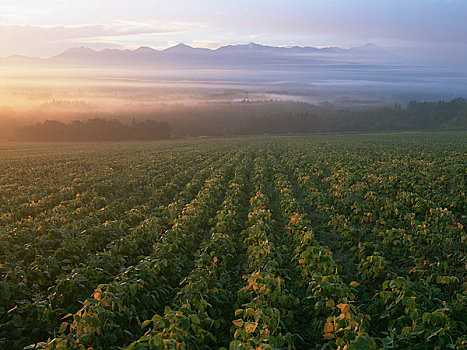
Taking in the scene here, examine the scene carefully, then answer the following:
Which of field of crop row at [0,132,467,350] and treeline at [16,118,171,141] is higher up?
treeline at [16,118,171,141]

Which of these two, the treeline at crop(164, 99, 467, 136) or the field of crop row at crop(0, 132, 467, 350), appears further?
the treeline at crop(164, 99, 467, 136)

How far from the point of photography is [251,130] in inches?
5817

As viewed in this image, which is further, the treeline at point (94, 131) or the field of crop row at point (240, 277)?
the treeline at point (94, 131)

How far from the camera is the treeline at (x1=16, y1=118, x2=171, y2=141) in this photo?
4077 inches

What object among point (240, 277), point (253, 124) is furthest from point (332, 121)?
point (240, 277)

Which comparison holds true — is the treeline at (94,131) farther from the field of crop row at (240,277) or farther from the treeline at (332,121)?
the field of crop row at (240,277)

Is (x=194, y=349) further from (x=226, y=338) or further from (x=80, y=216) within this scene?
(x=80, y=216)

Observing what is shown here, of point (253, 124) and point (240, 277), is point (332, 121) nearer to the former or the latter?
point (253, 124)

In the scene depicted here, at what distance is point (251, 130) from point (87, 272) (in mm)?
143034

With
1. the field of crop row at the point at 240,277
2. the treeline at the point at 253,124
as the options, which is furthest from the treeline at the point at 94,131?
the field of crop row at the point at 240,277

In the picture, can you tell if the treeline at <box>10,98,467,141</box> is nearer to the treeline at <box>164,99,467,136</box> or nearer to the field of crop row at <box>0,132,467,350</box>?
the treeline at <box>164,99,467,136</box>

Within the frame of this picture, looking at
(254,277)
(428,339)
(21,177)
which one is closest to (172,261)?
(254,277)

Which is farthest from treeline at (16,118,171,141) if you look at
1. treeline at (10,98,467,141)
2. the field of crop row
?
the field of crop row

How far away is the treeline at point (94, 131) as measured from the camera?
103562 mm
